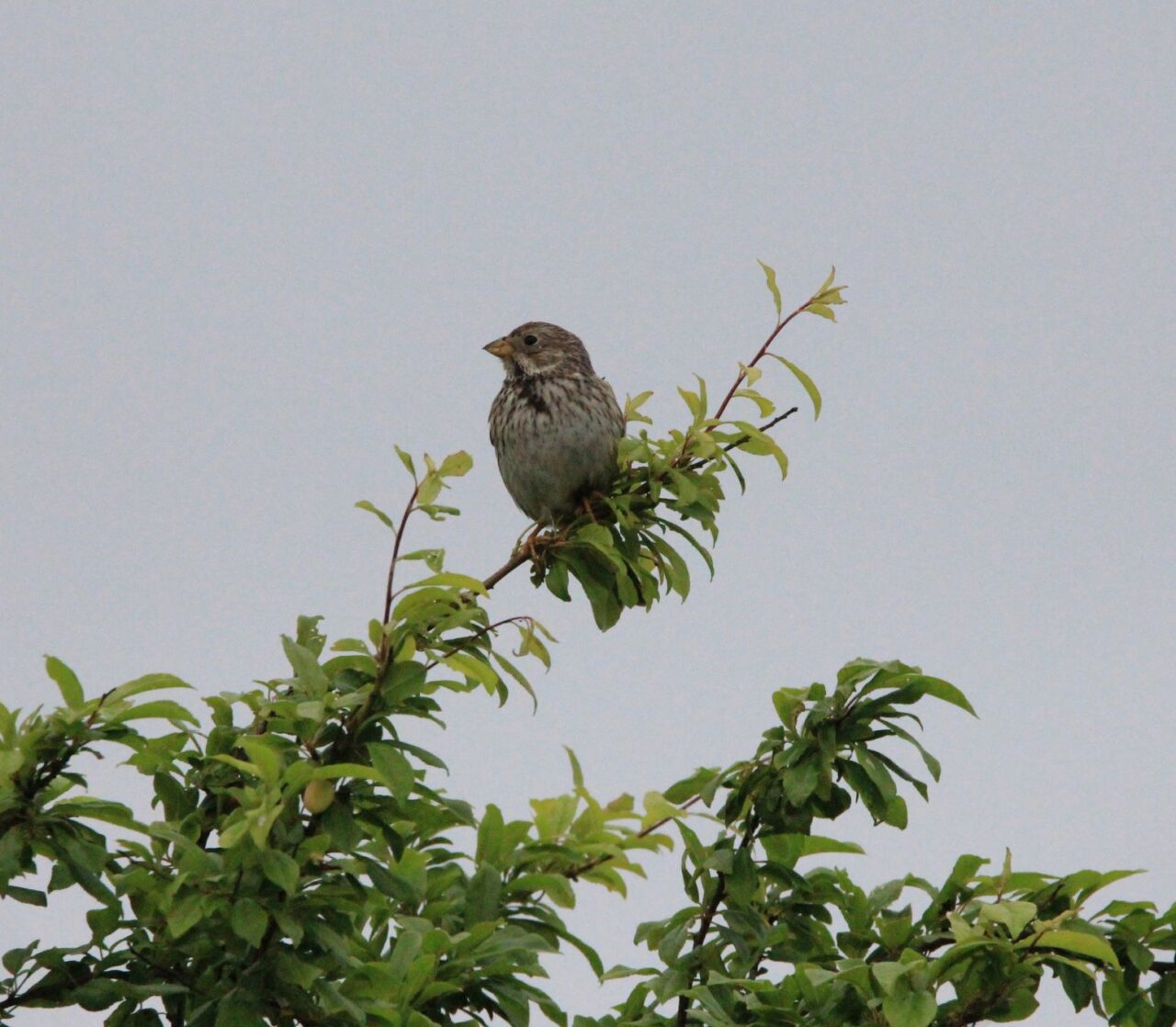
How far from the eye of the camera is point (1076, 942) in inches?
172

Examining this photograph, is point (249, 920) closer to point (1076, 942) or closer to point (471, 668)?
point (471, 668)

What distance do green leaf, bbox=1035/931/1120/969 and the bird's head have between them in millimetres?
5157

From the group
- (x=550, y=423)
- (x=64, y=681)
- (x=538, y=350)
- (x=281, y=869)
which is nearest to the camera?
(x=281, y=869)

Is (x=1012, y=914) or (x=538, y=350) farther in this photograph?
(x=538, y=350)

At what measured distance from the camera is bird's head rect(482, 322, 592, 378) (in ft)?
30.0

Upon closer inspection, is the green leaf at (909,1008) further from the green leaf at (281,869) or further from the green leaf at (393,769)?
the green leaf at (281,869)

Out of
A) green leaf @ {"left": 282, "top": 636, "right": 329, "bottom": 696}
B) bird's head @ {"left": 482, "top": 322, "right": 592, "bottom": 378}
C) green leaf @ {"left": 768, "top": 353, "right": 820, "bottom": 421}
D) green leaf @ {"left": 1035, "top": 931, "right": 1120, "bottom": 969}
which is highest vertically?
bird's head @ {"left": 482, "top": 322, "right": 592, "bottom": 378}

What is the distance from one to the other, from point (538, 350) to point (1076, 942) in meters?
5.56

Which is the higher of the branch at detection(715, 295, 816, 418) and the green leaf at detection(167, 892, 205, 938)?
the branch at detection(715, 295, 816, 418)

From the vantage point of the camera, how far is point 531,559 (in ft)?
20.5

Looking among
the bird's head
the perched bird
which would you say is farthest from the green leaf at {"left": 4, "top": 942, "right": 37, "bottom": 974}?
the bird's head

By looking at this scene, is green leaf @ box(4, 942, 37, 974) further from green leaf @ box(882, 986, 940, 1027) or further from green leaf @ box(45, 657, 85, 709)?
green leaf @ box(882, 986, 940, 1027)

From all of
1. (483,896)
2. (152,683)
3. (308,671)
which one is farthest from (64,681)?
(483,896)

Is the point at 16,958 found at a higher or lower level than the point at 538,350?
lower
